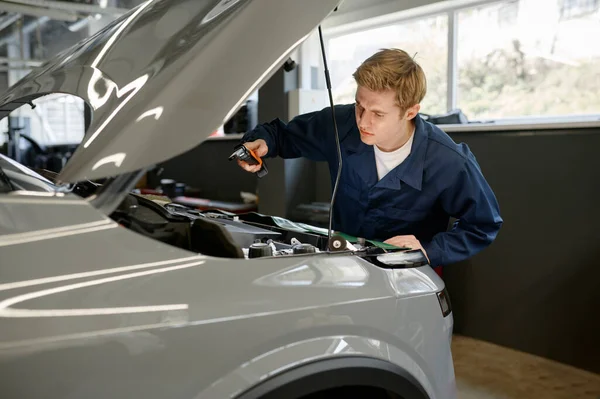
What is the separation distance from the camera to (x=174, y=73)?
0.98 metres

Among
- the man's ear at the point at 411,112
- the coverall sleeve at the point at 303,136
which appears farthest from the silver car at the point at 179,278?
the coverall sleeve at the point at 303,136

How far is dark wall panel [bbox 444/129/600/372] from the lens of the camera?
8.87 feet

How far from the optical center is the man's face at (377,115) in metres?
1.66

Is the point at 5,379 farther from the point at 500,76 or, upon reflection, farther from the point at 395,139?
the point at 500,76

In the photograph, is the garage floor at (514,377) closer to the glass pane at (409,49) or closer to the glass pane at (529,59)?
the glass pane at (529,59)

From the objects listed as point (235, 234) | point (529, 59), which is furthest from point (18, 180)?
point (529, 59)

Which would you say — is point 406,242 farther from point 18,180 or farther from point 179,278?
point 18,180

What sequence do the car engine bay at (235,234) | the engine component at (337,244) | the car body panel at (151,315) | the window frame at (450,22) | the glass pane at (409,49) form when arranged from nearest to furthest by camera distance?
1. the car body panel at (151,315)
2. the car engine bay at (235,234)
3. the engine component at (337,244)
4. the window frame at (450,22)
5. the glass pane at (409,49)

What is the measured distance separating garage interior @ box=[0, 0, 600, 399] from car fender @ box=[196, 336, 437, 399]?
1.58 m

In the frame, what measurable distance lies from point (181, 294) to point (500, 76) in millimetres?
3087

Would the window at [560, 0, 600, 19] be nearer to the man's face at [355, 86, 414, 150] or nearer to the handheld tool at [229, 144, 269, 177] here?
the man's face at [355, 86, 414, 150]

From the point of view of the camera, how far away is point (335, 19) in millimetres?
4250

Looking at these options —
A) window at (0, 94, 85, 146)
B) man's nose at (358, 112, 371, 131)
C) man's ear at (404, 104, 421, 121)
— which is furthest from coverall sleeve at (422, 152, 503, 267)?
window at (0, 94, 85, 146)

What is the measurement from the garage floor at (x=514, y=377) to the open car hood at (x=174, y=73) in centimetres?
206
